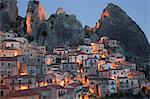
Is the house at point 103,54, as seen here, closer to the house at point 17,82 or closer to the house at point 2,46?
the house at point 2,46

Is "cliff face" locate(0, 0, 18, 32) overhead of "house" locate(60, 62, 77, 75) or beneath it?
overhead

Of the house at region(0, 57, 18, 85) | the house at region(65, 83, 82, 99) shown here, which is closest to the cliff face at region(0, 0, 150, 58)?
the house at region(0, 57, 18, 85)

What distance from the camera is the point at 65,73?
104 ft

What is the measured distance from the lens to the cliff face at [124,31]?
160ft

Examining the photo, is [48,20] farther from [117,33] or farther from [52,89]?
[52,89]

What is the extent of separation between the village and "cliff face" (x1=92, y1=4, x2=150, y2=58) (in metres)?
7.14

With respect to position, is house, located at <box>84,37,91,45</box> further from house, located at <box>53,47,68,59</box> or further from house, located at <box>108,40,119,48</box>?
house, located at <box>53,47,68,59</box>

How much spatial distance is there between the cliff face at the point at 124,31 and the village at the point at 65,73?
7135mm

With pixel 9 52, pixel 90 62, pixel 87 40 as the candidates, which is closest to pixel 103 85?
pixel 90 62

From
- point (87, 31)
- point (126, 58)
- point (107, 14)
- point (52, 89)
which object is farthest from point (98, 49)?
point (52, 89)

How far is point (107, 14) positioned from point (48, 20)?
33.0 ft

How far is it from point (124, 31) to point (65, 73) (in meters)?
21.6

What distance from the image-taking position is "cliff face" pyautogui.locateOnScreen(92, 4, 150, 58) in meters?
48.8

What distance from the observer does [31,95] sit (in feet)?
70.3
